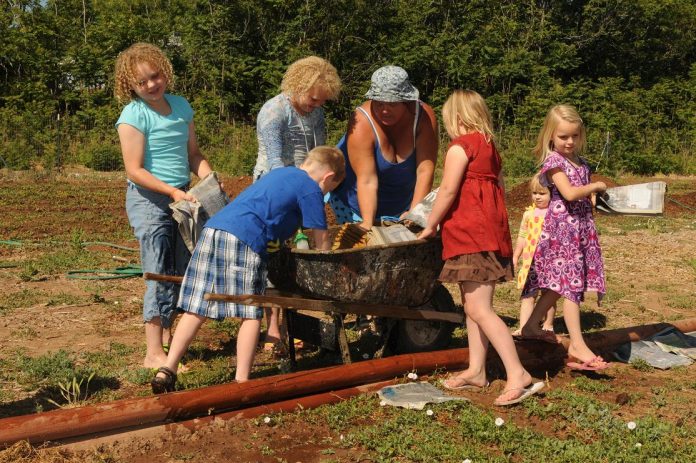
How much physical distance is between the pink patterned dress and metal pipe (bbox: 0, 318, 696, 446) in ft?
1.33

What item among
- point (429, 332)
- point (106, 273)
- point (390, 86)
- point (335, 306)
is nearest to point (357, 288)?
point (335, 306)

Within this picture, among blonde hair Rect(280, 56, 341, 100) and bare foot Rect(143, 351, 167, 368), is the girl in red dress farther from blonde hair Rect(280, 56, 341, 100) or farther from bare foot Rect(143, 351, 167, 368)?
bare foot Rect(143, 351, 167, 368)

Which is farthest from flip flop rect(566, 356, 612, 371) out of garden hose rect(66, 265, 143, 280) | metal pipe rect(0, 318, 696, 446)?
garden hose rect(66, 265, 143, 280)

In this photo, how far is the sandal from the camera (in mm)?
4172

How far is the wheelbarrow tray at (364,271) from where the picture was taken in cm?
461

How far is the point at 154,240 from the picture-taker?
502 cm

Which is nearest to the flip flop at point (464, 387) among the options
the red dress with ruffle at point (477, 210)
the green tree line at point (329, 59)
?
the red dress with ruffle at point (477, 210)

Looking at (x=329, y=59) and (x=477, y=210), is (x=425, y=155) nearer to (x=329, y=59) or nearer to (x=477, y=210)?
(x=477, y=210)

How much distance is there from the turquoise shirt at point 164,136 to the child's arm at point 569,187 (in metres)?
2.20

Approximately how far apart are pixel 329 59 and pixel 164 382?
23.4 metres

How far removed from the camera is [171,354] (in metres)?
4.34

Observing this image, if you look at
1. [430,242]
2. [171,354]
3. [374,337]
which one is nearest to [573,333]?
[430,242]

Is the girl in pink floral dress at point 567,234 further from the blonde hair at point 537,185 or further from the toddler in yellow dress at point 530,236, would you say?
the toddler in yellow dress at point 530,236

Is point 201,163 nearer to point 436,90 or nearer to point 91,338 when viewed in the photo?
point 91,338
